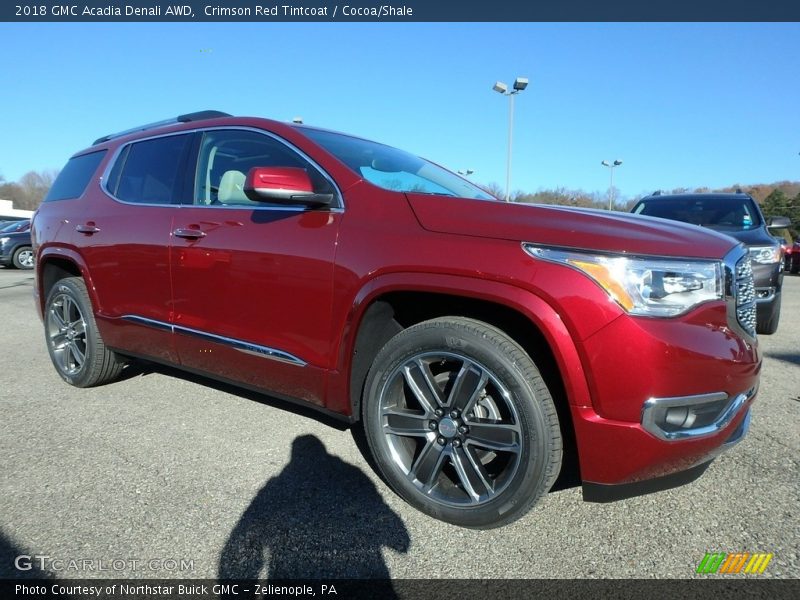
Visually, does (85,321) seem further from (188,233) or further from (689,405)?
(689,405)

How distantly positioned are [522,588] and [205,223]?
2.36 metres

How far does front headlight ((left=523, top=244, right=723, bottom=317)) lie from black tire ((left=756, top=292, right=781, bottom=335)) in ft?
15.3

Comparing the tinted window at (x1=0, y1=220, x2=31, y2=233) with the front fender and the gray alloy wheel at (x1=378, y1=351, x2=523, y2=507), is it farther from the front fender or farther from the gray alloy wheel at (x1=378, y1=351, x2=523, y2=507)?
the gray alloy wheel at (x1=378, y1=351, x2=523, y2=507)

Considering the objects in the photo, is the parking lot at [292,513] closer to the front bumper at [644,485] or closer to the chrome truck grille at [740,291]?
the front bumper at [644,485]

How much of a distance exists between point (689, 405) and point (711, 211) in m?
5.65

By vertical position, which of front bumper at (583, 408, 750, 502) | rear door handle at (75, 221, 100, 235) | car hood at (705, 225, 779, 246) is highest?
rear door handle at (75, 221, 100, 235)

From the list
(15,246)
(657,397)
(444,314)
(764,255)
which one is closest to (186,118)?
(444,314)

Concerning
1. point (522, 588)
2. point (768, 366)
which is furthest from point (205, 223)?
point (768, 366)

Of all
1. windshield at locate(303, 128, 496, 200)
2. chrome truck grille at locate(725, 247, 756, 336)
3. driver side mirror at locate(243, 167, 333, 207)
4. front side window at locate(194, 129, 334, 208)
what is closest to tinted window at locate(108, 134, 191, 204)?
front side window at locate(194, 129, 334, 208)

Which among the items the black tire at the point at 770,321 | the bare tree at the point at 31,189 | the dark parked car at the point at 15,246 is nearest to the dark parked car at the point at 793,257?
the black tire at the point at 770,321

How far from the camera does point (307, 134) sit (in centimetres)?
283

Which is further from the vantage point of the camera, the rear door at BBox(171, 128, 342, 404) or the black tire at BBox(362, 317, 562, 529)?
the rear door at BBox(171, 128, 342, 404)

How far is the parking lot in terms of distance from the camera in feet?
6.40

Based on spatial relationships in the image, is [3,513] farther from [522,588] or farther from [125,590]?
[522,588]
